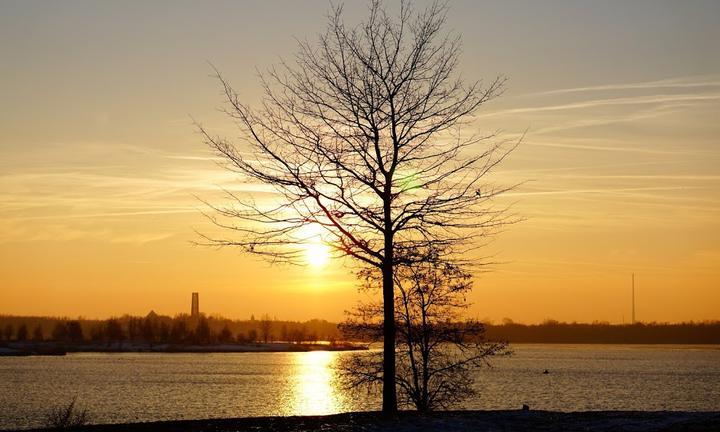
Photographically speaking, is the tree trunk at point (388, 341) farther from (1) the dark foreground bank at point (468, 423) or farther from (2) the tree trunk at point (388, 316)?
(1) the dark foreground bank at point (468, 423)

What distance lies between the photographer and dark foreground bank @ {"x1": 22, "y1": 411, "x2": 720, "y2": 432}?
20.7 meters

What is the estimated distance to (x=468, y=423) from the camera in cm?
2136

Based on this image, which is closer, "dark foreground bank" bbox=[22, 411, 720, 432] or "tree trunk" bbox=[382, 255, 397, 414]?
"dark foreground bank" bbox=[22, 411, 720, 432]

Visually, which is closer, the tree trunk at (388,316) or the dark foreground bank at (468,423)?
the dark foreground bank at (468,423)

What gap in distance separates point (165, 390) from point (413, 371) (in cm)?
7172

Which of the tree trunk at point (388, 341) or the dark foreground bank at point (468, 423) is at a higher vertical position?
the tree trunk at point (388, 341)

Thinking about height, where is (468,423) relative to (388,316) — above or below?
below

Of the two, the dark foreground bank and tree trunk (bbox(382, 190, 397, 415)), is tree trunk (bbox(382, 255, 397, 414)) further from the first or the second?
the dark foreground bank

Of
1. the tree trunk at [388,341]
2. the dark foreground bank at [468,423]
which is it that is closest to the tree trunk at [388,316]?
the tree trunk at [388,341]

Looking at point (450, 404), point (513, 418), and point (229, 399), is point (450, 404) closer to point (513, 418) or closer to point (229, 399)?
point (513, 418)

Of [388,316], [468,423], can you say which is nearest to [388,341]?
[388,316]

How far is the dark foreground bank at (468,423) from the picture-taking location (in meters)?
20.7

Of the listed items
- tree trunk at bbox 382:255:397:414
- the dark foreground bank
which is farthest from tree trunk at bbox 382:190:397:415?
the dark foreground bank

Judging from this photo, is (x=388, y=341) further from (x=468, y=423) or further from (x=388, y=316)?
(x=468, y=423)
